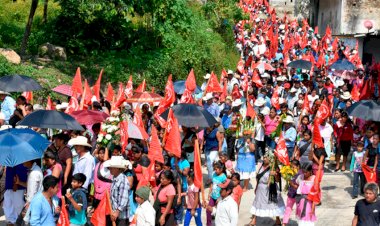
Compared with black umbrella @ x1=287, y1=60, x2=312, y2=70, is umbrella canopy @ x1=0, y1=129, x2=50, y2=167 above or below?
below

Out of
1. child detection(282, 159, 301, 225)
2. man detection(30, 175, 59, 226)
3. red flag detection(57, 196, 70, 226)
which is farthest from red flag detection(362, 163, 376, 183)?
man detection(30, 175, 59, 226)

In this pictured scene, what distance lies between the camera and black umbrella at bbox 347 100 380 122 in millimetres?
12051

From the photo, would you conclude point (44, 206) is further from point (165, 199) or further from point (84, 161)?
point (84, 161)

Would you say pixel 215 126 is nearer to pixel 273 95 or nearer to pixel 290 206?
pixel 290 206

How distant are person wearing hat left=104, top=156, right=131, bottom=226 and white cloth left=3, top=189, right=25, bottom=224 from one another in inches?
52.1

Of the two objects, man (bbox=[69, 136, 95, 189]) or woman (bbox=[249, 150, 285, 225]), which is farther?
woman (bbox=[249, 150, 285, 225])

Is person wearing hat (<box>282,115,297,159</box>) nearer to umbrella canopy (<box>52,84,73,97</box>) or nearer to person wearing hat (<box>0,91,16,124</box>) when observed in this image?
umbrella canopy (<box>52,84,73,97</box>)

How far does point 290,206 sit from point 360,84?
376 inches

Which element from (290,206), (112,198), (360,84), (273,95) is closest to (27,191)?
(112,198)

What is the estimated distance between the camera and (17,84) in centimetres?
1231

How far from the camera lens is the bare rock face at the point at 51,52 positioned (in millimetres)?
19562

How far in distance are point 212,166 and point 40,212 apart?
15.9 ft

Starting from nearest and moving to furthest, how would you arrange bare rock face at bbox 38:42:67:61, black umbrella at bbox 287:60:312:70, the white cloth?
the white cloth, black umbrella at bbox 287:60:312:70, bare rock face at bbox 38:42:67:61

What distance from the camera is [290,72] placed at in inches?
811
